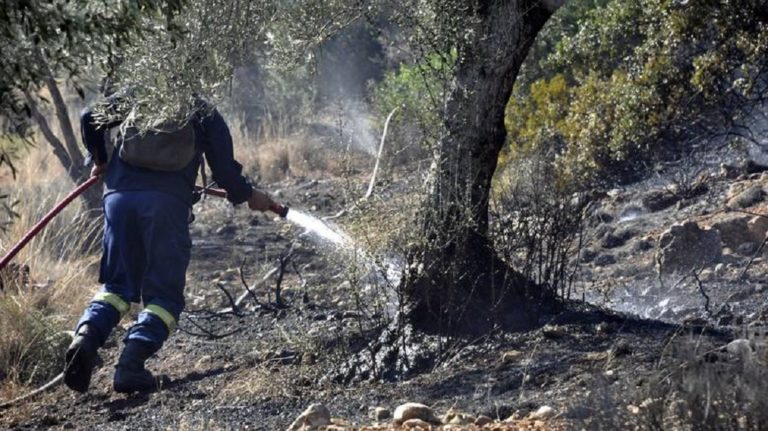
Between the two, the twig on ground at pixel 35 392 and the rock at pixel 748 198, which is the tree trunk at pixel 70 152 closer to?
the twig on ground at pixel 35 392

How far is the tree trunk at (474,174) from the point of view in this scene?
7.02 m

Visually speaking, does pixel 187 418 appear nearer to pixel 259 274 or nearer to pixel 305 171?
pixel 259 274

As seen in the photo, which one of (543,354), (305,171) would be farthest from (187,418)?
(305,171)

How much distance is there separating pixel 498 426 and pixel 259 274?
586 centimetres

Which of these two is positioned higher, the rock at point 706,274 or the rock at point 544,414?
the rock at point 706,274

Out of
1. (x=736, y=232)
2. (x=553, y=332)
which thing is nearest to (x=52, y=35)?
(x=553, y=332)

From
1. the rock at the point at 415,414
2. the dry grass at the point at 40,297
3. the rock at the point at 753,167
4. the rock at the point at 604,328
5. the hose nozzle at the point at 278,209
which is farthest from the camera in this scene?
the rock at the point at 753,167

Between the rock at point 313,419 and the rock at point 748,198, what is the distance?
595 cm

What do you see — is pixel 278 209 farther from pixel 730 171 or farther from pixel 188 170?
pixel 730 171

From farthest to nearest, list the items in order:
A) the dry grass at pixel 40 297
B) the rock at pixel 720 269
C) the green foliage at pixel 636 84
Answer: the green foliage at pixel 636 84
the rock at pixel 720 269
the dry grass at pixel 40 297

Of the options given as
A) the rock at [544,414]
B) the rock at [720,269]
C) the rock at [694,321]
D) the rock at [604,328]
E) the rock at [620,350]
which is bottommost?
the rock at [544,414]

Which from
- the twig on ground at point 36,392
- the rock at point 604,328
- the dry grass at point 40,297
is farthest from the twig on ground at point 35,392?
the rock at point 604,328

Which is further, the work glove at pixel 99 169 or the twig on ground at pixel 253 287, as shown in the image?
the twig on ground at pixel 253 287

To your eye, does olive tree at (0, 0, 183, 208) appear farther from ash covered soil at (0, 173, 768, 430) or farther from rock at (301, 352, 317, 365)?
rock at (301, 352, 317, 365)
